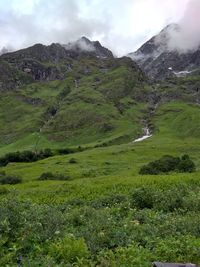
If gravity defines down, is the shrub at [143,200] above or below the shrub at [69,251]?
below

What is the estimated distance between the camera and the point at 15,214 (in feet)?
61.2

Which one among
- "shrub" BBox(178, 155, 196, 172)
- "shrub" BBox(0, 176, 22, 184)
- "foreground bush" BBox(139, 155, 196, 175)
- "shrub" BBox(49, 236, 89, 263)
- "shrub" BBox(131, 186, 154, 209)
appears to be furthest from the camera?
"shrub" BBox(0, 176, 22, 184)

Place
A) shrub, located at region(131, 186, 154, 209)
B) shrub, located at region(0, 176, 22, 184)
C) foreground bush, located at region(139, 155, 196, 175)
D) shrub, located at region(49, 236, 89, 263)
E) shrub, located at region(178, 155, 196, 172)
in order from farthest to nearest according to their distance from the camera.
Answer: shrub, located at region(0, 176, 22, 184)
foreground bush, located at region(139, 155, 196, 175)
shrub, located at region(178, 155, 196, 172)
shrub, located at region(131, 186, 154, 209)
shrub, located at region(49, 236, 89, 263)

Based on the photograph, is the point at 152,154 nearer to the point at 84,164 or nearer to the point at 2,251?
the point at 84,164

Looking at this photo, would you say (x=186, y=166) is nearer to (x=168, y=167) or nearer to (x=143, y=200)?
(x=168, y=167)

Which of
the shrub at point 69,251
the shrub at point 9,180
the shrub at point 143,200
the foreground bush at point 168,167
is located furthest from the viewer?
the shrub at point 9,180

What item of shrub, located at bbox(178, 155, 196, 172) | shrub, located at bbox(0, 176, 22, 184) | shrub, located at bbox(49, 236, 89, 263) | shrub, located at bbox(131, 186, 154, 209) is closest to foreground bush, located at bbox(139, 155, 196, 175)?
shrub, located at bbox(178, 155, 196, 172)

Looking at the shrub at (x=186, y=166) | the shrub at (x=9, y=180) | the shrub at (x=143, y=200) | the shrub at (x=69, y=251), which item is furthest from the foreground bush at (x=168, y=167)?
the shrub at (x=69, y=251)

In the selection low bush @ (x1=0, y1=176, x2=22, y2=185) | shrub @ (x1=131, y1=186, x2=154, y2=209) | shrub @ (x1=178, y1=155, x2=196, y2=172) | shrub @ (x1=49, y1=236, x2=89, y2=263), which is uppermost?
shrub @ (x1=49, y1=236, x2=89, y2=263)

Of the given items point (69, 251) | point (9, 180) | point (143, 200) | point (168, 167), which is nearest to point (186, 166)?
point (168, 167)

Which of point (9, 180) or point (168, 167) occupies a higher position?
point (9, 180)

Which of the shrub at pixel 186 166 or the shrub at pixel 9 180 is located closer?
the shrub at pixel 186 166

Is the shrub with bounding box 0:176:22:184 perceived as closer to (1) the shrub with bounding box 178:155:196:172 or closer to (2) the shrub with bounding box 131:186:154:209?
(1) the shrub with bounding box 178:155:196:172

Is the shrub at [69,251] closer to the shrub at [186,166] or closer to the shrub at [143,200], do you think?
the shrub at [143,200]
